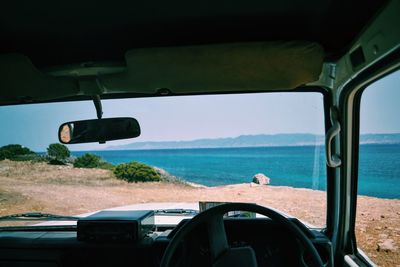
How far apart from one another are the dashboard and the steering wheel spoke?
47 centimetres

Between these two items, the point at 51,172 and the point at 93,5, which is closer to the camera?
the point at 93,5

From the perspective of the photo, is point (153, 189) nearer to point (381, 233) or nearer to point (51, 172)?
point (51, 172)

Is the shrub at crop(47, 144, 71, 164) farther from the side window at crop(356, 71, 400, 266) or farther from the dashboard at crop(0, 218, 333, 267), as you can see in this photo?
the side window at crop(356, 71, 400, 266)

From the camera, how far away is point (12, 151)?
4.45 meters

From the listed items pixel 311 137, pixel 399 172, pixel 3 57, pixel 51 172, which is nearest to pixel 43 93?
pixel 3 57

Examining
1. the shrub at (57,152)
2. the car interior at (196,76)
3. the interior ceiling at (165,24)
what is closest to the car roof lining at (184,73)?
the car interior at (196,76)

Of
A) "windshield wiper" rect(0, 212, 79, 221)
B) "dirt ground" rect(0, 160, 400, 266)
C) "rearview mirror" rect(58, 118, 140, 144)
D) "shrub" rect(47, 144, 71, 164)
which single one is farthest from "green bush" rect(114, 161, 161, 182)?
"rearview mirror" rect(58, 118, 140, 144)

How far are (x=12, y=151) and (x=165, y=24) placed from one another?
2692mm

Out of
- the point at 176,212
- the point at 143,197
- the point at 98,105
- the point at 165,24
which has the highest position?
the point at 165,24

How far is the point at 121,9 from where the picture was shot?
249 centimetres

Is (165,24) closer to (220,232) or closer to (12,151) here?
(220,232)

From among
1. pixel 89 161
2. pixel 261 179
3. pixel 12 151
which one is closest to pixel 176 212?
pixel 89 161

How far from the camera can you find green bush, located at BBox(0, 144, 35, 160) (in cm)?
439

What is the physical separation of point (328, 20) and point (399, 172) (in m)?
1.40
